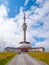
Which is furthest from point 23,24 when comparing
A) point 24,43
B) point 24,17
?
point 24,43

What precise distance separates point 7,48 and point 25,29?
25.1 meters

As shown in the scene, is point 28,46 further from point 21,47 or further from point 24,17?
point 24,17

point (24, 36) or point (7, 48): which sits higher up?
point (24, 36)

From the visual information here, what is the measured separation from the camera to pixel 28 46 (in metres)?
166

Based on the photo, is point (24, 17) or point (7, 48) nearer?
point (7, 48)

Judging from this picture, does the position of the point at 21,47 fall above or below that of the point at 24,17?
below

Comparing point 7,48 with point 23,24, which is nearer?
point 7,48

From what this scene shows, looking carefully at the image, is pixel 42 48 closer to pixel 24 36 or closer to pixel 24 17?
pixel 24 36

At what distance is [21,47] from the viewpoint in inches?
6481

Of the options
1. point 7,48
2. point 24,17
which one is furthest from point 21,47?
point 24,17

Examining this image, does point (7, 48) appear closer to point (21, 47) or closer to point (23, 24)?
point (21, 47)

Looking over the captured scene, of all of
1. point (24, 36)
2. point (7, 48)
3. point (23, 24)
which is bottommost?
point (7, 48)

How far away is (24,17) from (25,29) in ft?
35.8

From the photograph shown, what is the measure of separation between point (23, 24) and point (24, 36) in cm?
1545
